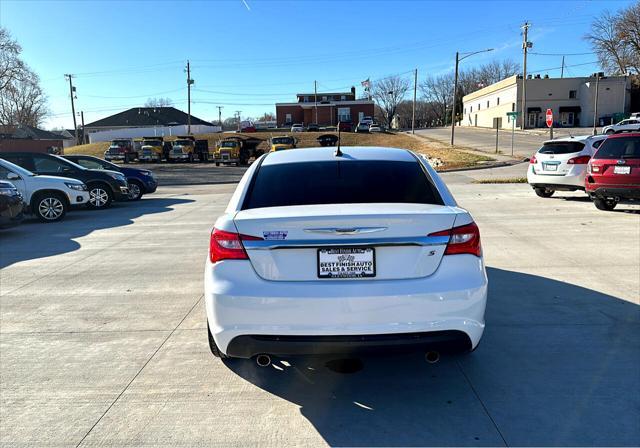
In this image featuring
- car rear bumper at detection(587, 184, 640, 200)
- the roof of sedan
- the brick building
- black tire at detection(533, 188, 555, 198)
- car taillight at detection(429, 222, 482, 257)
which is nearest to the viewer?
car taillight at detection(429, 222, 482, 257)

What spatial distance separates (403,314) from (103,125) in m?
104

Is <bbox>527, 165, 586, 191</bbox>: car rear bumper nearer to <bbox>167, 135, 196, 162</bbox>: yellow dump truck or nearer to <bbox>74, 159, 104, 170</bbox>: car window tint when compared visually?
<bbox>74, 159, 104, 170</bbox>: car window tint

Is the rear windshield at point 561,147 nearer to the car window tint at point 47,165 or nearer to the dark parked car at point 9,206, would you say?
the dark parked car at point 9,206

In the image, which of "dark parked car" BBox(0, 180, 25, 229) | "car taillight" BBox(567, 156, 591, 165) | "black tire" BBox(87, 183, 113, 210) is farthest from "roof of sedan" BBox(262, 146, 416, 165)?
"black tire" BBox(87, 183, 113, 210)

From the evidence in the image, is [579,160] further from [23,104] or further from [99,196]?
[23,104]

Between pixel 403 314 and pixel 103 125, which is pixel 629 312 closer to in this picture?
pixel 403 314

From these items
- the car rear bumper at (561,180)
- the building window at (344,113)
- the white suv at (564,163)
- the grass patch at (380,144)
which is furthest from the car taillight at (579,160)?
the building window at (344,113)

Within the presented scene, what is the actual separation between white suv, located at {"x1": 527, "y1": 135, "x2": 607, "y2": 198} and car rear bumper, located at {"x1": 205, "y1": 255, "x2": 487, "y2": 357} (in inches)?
413

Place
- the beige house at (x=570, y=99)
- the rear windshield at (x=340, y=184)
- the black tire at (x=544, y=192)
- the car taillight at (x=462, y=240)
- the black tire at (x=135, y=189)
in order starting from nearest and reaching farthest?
the car taillight at (x=462, y=240), the rear windshield at (x=340, y=184), the black tire at (x=544, y=192), the black tire at (x=135, y=189), the beige house at (x=570, y=99)

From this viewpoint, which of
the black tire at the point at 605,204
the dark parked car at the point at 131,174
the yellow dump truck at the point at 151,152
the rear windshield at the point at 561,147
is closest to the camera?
the black tire at the point at 605,204

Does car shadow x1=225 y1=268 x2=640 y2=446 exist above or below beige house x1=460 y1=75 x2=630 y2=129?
below

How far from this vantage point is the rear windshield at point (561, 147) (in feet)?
39.9

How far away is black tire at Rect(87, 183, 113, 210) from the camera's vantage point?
13.4 metres

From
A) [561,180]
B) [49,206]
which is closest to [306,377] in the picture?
[49,206]
